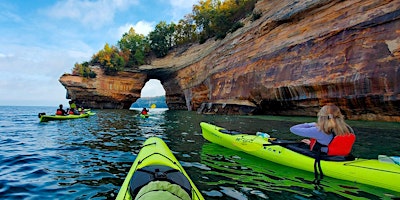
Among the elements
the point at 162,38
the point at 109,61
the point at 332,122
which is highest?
the point at 162,38

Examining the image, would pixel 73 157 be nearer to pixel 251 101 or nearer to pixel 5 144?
pixel 5 144

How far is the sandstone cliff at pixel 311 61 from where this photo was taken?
1252 centimetres

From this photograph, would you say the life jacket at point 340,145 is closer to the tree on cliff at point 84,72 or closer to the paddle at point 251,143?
the paddle at point 251,143

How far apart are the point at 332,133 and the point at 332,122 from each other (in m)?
0.29

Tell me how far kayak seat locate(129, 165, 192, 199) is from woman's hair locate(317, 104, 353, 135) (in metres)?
3.65

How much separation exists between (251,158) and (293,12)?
1628cm

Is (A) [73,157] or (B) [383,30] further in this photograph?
(B) [383,30]

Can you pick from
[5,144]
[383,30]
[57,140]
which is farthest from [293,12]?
[5,144]

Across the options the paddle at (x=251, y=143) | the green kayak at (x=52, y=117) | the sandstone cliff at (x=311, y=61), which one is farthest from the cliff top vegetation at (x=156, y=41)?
the paddle at (x=251, y=143)

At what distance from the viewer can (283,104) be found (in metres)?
19.2

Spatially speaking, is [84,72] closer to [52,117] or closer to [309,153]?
[52,117]

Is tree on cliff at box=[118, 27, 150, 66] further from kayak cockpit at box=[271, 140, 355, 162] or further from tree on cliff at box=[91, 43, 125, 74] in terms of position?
kayak cockpit at box=[271, 140, 355, 162]

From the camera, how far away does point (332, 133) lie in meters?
5.25

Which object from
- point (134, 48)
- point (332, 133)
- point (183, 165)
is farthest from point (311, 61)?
point (134, 48)
